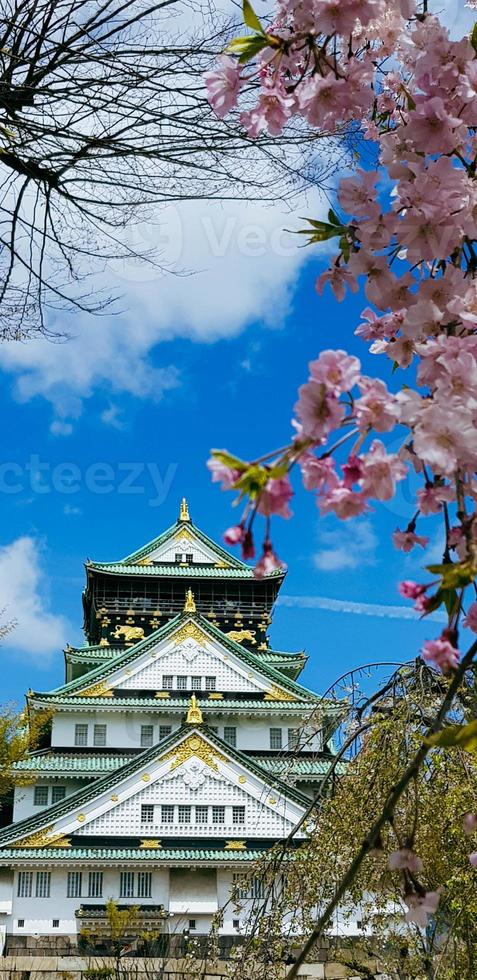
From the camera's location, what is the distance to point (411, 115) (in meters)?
1.83

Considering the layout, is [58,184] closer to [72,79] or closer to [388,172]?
[72,79]

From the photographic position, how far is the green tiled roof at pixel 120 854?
70.3 feet

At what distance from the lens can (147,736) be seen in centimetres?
2614

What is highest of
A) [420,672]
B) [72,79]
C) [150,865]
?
[72,79]

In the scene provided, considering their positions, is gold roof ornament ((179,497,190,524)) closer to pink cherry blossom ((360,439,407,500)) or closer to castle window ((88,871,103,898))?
castle window ((88,871,103,898))

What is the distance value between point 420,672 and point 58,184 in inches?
163

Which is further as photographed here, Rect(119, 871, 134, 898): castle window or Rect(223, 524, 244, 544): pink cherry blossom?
Rect(119, 871, 134, 898): castle window

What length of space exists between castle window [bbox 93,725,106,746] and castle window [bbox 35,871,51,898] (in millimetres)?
4231

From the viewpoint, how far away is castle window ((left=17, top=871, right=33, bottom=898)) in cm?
2211

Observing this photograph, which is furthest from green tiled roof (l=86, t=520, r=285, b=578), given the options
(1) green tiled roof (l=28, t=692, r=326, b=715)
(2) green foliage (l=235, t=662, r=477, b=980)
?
(2) green foliage (l=235, t=662, r=477, b=980)

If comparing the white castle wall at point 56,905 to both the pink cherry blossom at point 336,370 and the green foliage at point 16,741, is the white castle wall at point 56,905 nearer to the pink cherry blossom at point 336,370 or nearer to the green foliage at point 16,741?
the green foliage at point 16,741

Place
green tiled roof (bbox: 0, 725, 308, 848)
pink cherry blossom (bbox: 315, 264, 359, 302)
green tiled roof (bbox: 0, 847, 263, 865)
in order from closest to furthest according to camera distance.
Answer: pink cherry blossom (bbox: 315, 264, 359, 302)
green tiled roof (bbox: 0, 847, 263, 865)
green tiled roof (bbox: 0, 725, 308, 848)

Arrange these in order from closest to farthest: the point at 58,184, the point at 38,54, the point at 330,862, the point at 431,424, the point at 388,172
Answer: the point at 431,424, the point at 388,172, the point at 38,54, the point at 58,184, the point at 330,862

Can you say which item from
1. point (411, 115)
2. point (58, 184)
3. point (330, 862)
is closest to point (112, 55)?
point (58, 184)
